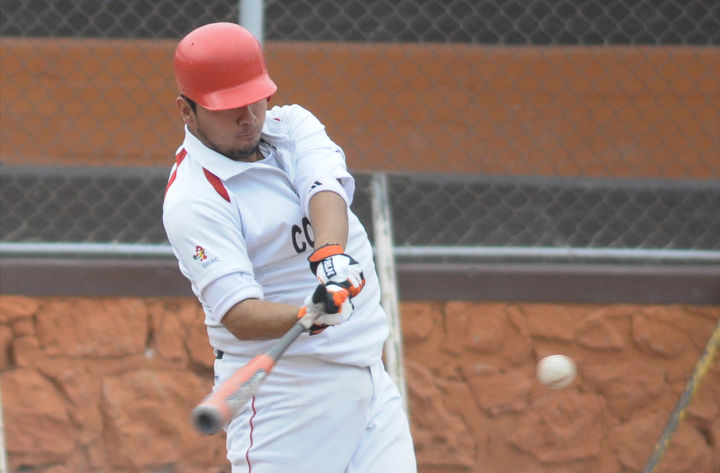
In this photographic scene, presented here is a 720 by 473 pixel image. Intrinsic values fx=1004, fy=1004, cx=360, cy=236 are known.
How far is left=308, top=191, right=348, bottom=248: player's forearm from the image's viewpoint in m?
2.50

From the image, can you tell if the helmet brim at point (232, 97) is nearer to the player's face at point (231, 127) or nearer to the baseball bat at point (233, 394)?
the player's face at point (231, 127)

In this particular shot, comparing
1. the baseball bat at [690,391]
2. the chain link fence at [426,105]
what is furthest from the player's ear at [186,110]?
the baseball bat at [690,391]

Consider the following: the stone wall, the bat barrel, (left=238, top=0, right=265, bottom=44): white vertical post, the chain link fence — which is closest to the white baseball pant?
the bat barrel

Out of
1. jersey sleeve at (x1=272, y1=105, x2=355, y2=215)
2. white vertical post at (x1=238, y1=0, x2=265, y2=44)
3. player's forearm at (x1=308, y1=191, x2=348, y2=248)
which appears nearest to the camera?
player's forearm at (x1=308, y1=191, x2=348, y2=248)

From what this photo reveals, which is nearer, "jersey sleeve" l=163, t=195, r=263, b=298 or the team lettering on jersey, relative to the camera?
"jersey sleeve" l=163, t=195, r=263, b=298

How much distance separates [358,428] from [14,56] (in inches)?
115

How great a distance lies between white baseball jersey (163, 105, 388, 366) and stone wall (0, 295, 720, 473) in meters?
1.97

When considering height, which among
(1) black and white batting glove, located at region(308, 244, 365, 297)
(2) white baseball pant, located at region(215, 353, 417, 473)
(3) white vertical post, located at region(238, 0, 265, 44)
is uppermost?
(3) white vertical post, located at region(238, 0, 265, 44)

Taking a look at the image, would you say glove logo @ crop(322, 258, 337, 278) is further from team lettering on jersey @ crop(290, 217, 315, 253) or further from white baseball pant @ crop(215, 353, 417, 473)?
white baseball pant @ crop(215, 353, 417, 473)

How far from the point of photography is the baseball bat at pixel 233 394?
1.89 metres

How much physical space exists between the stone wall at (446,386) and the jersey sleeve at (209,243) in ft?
7.53

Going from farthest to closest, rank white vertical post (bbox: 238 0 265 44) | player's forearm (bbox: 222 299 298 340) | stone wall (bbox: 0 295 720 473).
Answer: stone wall (bbox: 0 295 720 473), white vertical post (bbox: 238 0 265 44), player's forearm (bbox: 222 299 298 340)

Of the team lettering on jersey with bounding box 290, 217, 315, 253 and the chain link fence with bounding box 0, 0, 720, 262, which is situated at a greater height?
the chain link fence with bounding box 0, 0, 720, 262

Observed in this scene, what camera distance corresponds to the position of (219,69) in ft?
8.13
